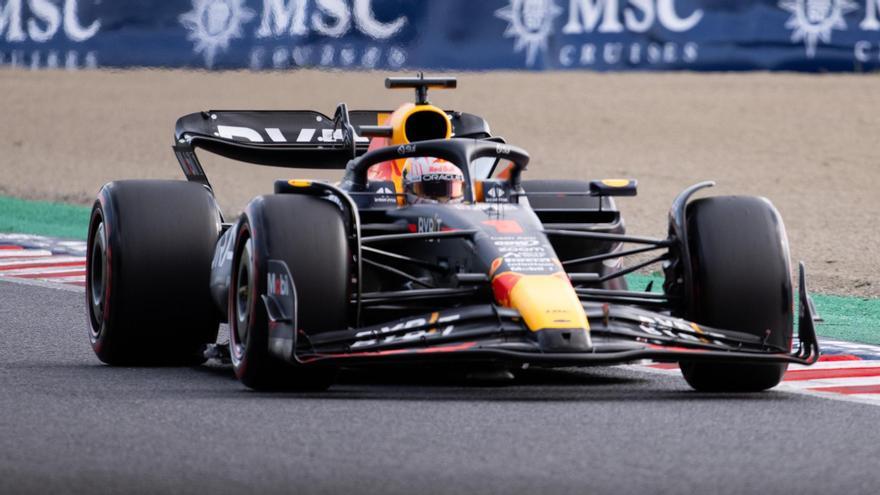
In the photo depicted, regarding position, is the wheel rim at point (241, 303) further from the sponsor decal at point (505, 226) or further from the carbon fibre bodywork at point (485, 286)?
the sponsor decal at point (505, 226)

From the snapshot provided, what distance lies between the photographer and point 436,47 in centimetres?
2508

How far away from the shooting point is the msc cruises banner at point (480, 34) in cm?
2422

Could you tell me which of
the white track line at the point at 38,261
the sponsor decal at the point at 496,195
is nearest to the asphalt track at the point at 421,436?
the sponsor decal at the point at 496,195

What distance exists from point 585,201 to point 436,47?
15356 millimetres

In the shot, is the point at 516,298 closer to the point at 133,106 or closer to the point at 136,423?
the point at 136,423

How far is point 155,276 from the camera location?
9133mm

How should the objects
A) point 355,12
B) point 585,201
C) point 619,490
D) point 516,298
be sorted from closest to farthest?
point 619,490, point 516,298, point 585,201, point 355,12

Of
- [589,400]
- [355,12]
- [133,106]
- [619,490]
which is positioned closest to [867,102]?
[355,12]

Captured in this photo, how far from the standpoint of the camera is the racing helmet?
351 inches

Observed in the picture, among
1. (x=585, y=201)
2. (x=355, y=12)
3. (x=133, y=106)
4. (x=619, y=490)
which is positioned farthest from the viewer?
(x=133, y=106)

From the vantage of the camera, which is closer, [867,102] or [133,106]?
[867,102]

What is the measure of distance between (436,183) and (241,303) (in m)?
1.13

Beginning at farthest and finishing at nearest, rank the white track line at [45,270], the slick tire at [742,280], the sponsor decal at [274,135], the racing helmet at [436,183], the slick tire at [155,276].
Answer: the white track line at [45,270] < the sponsor decal at [274,135] < the slick tire at [155,276] < the racing helmet at [436,183] < the slick tire at [742,280]

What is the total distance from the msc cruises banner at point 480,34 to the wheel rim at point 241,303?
16432mm
